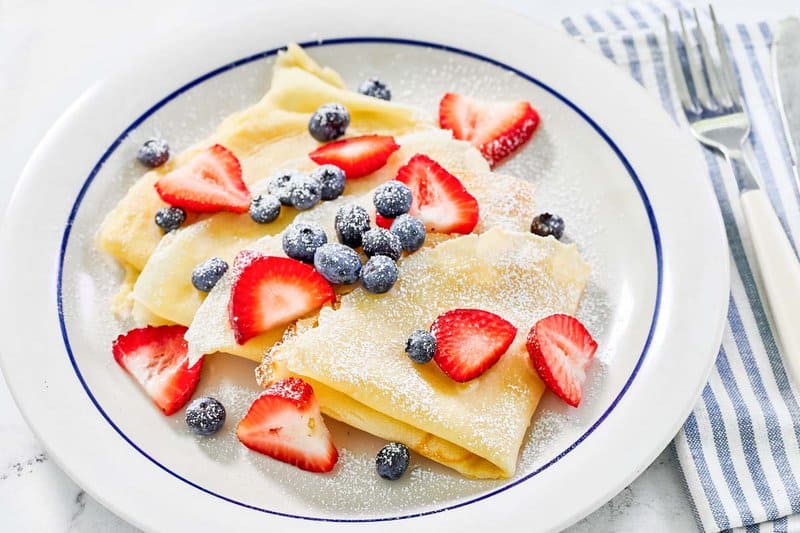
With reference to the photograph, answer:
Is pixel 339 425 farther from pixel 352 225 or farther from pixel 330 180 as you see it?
pixel 330 180

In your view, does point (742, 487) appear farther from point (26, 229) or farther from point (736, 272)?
point (26, 229)

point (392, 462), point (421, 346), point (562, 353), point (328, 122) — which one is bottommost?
point (392, 462)

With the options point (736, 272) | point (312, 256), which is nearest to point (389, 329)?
point (312, 256)

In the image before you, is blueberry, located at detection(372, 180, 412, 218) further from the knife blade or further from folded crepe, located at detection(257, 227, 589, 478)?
the knife blade

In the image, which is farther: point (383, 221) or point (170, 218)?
point (170, 218)

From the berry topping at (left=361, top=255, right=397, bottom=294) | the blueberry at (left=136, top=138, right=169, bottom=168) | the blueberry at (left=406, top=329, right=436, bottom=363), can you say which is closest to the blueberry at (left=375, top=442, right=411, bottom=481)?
the blueberry at (left=406, top=329, right=436, bottom=363)

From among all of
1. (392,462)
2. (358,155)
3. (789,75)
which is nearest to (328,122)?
(358,155)
